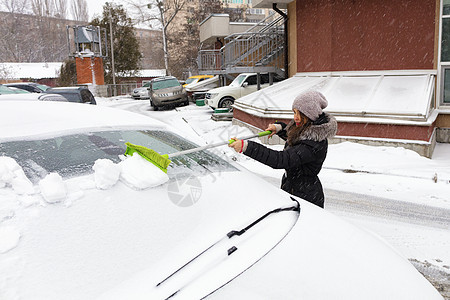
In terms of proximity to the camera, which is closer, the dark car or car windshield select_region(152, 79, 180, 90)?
the dark car

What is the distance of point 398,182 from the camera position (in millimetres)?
6137

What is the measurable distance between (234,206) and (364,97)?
8.01 metres

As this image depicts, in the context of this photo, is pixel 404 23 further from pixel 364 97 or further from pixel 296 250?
pixel 296 250

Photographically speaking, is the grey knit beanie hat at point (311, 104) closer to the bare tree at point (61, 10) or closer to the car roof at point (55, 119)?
the car roof at point (55, 119)

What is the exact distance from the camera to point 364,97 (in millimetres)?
9008

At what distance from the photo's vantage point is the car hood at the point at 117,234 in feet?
4.25

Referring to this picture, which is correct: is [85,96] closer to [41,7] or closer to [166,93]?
[166,93]

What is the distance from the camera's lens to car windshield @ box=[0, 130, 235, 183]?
5.70 ft

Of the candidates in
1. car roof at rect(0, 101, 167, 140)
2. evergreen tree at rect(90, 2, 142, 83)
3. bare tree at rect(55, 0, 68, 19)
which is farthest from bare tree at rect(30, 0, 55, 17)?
car roof at rect(0, 101, 167, 140)

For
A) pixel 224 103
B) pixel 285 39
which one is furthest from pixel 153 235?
pixel 224 103

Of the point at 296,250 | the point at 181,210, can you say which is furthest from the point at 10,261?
the point at 296,250

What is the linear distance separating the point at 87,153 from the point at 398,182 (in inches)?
216

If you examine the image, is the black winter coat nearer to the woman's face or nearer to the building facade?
the woman's face

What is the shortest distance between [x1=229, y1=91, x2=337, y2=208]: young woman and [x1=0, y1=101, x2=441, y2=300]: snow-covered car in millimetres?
644
